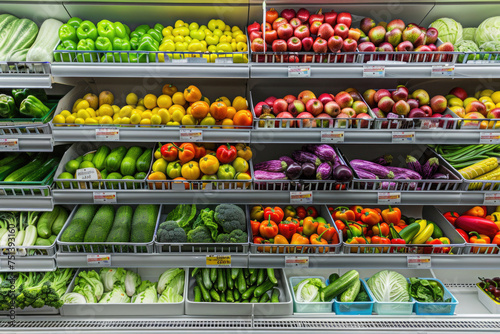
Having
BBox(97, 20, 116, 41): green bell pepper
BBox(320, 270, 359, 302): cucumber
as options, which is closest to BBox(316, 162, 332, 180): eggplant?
BBox(320, 270, 359, 302): cucumber

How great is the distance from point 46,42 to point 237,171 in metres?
1.36

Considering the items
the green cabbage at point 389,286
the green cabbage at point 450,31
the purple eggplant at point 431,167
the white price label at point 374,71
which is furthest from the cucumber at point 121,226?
the green cabbage at point 450,31

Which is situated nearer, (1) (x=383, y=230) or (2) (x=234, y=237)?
(2) (x=234, y=237)

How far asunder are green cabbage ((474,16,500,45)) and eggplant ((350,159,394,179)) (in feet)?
3.28

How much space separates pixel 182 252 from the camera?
82.5 inches

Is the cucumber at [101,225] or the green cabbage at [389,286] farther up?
the cucumber at [101,225]

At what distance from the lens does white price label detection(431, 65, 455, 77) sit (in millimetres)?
1983

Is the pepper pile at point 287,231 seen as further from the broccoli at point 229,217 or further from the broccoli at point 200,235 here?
the broccoli at point 200,235

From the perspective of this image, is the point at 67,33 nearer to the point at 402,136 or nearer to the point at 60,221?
the point at 60,221

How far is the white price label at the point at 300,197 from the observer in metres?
2.09

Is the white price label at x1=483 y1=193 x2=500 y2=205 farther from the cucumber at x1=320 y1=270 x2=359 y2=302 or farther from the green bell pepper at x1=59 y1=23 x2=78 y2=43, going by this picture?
the green bell pepper at x1=59 y1=23 x2=78 y2=43

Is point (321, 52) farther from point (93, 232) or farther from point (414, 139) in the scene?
point (93, 232)

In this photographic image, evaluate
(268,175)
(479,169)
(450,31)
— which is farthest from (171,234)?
(450,31)

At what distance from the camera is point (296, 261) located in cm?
211
